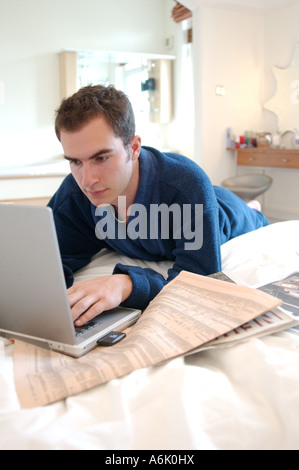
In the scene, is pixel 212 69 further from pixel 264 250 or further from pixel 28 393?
pixel 28 393

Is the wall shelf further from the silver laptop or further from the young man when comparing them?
the silver laptop

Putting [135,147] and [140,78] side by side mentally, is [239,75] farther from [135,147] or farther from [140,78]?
[135,147]

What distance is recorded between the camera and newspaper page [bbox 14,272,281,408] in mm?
697

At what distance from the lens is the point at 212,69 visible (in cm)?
466

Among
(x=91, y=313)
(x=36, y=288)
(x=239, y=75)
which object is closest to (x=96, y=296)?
(x=91, y=313)

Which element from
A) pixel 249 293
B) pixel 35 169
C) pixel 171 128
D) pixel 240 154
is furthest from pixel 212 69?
pixel 249 293

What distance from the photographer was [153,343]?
0.77 m

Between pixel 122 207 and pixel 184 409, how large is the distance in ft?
2.94

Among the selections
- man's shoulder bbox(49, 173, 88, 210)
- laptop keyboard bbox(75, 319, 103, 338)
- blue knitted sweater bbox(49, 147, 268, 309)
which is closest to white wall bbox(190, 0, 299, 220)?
blue knitted sweater bbox(49, 147, 268, 309)

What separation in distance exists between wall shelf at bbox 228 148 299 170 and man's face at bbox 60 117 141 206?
320 centimetres

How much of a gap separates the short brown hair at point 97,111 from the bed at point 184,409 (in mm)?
590

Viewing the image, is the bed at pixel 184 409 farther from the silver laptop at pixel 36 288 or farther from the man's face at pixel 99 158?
the man's face at pixel 99 158

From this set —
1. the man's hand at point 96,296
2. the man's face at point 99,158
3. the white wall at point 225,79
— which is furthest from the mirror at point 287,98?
the man's hand at point 96,296

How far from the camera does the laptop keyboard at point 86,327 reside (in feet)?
2.92
